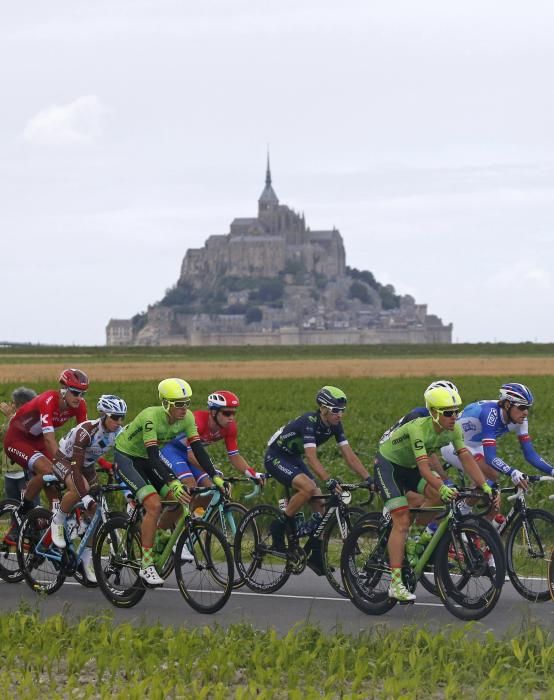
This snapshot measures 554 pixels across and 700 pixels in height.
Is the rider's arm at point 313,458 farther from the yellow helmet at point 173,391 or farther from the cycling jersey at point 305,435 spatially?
the yellow helmet at point 173,391

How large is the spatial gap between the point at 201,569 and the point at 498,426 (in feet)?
10.6

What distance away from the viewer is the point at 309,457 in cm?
1232

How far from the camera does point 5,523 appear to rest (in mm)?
13102

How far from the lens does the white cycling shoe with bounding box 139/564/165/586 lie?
11.2 meters

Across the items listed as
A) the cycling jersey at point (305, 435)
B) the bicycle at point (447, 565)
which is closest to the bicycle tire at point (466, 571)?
the bicycle at point (447, 565)

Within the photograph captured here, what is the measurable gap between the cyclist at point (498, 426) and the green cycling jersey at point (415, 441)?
102 cm

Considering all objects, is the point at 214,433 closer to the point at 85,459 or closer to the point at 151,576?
the point at 85,459

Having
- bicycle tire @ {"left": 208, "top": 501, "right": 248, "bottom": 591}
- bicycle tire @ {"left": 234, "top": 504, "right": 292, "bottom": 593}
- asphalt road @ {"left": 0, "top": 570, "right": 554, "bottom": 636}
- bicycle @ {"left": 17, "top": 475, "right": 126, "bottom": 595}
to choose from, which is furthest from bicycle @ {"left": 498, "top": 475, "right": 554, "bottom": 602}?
bicycle @ {"left": 17, "top": 475, "right": 126, "bottom": 595}

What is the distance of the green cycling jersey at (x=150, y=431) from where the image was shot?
1156cm

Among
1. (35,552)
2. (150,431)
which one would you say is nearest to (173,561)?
(150,431)

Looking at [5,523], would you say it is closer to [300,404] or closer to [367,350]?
[300,404]

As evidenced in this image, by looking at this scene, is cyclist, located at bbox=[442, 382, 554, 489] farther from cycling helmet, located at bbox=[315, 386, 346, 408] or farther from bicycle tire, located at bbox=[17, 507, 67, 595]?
bicycle tire, located at bbox=[17, 507, 67, 595]

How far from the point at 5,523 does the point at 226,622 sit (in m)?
3.38

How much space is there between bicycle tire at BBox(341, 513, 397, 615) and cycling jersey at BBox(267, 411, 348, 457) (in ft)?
4.25
